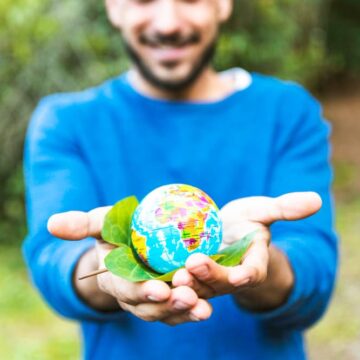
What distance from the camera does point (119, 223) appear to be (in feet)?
6.77

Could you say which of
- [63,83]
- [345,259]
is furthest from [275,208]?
[345,259]

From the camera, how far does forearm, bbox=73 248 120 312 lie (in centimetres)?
223

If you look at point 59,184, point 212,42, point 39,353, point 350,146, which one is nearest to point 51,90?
point 39,353

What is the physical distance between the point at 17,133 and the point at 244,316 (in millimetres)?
4692

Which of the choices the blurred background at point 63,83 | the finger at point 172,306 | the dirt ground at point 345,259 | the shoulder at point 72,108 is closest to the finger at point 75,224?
the finger at point 172,306

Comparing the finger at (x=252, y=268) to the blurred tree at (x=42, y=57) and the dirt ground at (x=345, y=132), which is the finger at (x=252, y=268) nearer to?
the blurred tree at (x=42, y=57)

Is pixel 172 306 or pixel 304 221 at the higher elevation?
pixel 172 306

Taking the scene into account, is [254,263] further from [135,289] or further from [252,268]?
[135,289]

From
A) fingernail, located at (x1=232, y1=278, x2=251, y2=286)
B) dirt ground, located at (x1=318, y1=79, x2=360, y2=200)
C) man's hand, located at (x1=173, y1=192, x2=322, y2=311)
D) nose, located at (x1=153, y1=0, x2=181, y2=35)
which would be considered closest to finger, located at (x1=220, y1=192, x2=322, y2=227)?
man's hand, located at (x1=173, y1=192, x2=322, y2=311)

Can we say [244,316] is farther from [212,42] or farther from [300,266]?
[212,42]

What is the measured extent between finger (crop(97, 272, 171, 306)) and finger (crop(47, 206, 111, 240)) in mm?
128

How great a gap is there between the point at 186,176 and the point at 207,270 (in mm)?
949

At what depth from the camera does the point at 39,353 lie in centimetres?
529

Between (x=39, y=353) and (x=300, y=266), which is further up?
(x=300, y=266)
